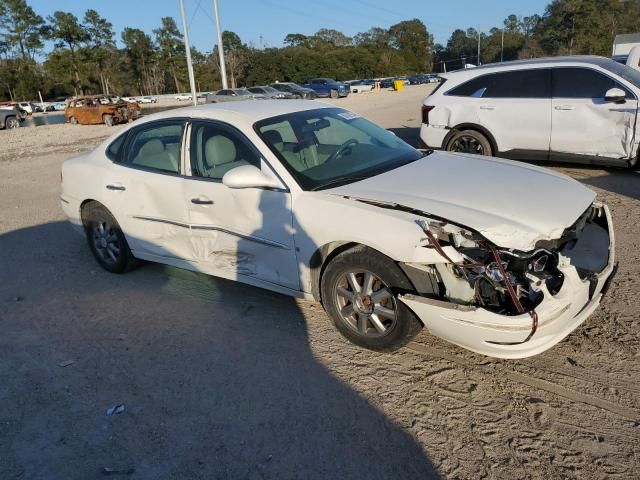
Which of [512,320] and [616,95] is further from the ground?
[616,95]

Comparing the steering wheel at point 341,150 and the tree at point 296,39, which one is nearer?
the steering wheel at point 341,150

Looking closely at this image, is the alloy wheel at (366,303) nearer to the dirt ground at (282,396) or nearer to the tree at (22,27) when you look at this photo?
the dirt ground at (282,396)

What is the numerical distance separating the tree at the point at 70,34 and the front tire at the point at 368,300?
101m

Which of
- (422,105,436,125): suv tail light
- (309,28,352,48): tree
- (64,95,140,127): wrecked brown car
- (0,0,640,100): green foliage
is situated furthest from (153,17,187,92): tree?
(422,105,436,125): suv tail light

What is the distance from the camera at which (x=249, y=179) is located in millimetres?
3658

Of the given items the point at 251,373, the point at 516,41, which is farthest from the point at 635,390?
the point at 516,41

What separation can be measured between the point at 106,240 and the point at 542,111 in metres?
6.27

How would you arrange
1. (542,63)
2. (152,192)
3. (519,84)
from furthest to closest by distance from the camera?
(519,84)
(542,63)
(152,192)

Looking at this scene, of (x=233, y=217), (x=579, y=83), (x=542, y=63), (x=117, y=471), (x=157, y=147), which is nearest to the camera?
(x=117, y=471)

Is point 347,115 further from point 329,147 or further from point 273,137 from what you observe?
point 273,137

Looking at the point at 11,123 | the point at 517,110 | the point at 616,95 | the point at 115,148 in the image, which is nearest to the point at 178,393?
the point at 115,148

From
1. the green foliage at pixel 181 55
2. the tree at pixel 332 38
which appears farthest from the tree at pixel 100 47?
the tree at pixel 332 38

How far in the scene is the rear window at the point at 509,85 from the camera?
7715mm

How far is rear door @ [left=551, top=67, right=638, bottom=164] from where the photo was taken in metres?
7.04
